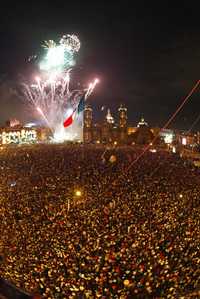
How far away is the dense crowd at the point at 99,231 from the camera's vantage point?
9.28 meters

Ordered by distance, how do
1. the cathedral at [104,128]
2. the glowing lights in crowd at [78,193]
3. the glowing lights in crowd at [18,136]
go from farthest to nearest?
the cathedral at [104,128]
the glowing lights in crowd at [18,136]
the glowing lights in crowd at [78,193]

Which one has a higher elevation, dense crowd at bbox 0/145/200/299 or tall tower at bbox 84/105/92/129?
tall tower at bbox 84/105/92/129

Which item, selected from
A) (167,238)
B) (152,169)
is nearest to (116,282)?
(167,238)

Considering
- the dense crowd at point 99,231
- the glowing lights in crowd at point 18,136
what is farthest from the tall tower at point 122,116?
the dense crowd at point 99,231

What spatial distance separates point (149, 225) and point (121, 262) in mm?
2328

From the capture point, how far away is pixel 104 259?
30.7 feet

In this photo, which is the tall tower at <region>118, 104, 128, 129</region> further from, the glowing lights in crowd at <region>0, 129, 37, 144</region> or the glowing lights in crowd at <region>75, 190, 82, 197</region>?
the glowing lights in crowd at <region>75, 190, 82, 197</region>

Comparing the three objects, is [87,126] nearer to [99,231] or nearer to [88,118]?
[88,118]

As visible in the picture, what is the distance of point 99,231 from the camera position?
34.6 feet

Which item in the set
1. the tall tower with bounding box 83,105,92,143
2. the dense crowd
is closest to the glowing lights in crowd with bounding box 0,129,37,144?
the tall tower with bounding box 83,105,92,143

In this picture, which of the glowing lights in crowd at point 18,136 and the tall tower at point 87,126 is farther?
the tall tower at point 87,126

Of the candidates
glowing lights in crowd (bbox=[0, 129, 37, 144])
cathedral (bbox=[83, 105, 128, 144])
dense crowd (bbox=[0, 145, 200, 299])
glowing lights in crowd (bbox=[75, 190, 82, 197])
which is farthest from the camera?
cathedral (bbox=[83, 105, 128, 144])

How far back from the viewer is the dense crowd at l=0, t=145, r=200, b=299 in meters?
9.28

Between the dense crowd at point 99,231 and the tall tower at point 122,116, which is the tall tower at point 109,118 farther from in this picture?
the dense crowd at point 99,231
